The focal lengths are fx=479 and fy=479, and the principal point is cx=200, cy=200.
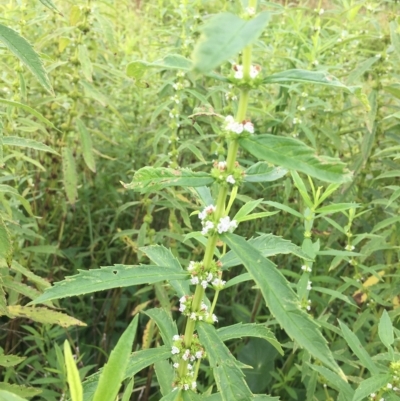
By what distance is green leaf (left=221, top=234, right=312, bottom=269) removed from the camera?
119 cm

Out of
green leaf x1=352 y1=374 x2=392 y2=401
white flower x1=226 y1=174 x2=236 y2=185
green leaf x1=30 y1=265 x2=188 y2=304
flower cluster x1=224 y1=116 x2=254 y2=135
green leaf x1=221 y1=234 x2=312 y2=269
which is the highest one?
flower cluster x1=224 y1=116 x2=254 y2=135

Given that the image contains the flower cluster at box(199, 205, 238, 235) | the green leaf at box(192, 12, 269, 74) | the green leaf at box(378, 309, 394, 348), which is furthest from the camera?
the green leaf at box(378, 309, 394, 348)

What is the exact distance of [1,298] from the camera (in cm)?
130

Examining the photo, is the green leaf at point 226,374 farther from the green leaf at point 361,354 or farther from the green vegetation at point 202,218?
the green leaf at point 361,354

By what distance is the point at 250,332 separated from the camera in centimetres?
124

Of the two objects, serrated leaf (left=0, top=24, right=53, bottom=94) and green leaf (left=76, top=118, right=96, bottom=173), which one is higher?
serrated leaf (left=0, top=24, right=53, bottom=94)

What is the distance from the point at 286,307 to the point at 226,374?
231 mm

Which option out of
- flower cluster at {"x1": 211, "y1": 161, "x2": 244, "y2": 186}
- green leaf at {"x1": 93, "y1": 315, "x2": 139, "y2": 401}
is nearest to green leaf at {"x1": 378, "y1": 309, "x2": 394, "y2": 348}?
flower cluster at {"x1": 211, "y1": 161, "x2": 244, "y2": 186}

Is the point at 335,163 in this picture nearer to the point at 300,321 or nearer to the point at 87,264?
the point at 300,321

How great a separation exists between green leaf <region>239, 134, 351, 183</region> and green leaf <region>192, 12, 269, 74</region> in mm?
274

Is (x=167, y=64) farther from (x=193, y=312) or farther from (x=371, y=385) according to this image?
(x=371, y=385)

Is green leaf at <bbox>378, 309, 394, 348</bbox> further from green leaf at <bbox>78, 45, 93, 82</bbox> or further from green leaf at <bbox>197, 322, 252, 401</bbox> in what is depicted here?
green leaf at <bbox>78, 45, 93, 82</bbox>

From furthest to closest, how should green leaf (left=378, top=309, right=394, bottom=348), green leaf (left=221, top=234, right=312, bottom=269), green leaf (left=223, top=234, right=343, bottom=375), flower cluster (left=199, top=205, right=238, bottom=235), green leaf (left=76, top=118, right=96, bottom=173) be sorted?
1. green leaf (left=76, top=118, right=96, bottom=173)
2. green leaf (left=378, top=309, right=394, bottom=348)
3. green leaf (left=221, top=234, right=312, bottom=269)
4. flower cluster (left=199, top=205, right=238, bottom=235)
5. green leaf (left=223, top=234, right=343, bottom=375)

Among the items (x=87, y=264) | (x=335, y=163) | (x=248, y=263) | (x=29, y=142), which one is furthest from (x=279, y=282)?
(x=87, y=264)
